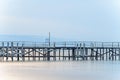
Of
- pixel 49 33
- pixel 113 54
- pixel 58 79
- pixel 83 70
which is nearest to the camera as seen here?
pixel 58 79

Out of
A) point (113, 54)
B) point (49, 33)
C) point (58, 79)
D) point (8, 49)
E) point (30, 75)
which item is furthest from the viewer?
point (49, 33)

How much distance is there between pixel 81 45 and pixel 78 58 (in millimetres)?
1653

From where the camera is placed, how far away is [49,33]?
258ft

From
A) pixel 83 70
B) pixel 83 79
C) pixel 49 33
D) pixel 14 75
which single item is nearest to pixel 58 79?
pixel 83 79

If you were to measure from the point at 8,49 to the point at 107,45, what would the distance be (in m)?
11.8

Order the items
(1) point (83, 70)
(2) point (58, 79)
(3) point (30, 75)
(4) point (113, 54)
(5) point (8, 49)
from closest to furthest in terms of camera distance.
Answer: (2) point (58, 79) < (3) point (30, 75) < (1) point (83, 70) < (5) point (8, 49) < (4) point (113, 54)

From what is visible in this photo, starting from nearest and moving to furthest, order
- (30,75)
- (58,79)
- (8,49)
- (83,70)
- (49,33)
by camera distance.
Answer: (58,79)
(30,75)
(83,70)
(8,49)
(49,33)

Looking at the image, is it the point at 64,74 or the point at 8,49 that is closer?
the point at 64,74

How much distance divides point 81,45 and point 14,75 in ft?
72.0

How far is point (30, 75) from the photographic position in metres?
43.2

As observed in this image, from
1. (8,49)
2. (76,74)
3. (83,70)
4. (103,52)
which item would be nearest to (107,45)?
(103,52)

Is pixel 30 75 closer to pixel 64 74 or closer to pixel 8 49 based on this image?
pixel 64 74

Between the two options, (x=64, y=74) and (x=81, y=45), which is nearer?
(x=64, y=74)

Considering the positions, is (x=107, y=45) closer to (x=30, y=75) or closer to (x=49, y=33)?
(x=49, y=33)
